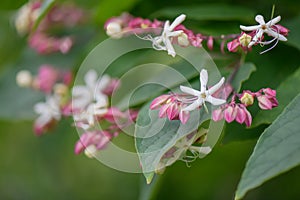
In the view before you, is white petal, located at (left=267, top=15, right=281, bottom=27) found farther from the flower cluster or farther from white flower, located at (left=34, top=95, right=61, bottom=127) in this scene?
white flower, located at (left=34, top=95, right=61, bottom=127)

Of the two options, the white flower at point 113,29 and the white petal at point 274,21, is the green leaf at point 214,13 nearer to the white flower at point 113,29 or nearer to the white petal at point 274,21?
the white flower at point 113,29

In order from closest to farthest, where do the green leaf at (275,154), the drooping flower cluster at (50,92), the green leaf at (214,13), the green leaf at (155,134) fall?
the green leaf at (275,154) → the green leaf at (155,134) → the green leaf at (214,13) → the drooping flower cluster at (50,92)

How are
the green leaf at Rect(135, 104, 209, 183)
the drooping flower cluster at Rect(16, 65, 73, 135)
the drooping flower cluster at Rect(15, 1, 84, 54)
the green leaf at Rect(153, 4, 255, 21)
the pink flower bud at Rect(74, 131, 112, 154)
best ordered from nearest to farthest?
1. the green leaf at Rect(135, 104, 209, 183)
2. the pink flower bud at Rect(74, 131, 112, 154)
3. the green leaf at Rect(153, 4, 255, 21)
4. the drooping flower cluster at Rect(16, 65, 73, 135)
5. the drooping flower cluster at Rect(15, 1, 84, 54)

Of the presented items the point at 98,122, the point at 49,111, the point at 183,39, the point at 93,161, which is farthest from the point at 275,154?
the point at 93,161

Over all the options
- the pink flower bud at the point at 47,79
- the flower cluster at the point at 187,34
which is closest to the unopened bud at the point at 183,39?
the flower cluster at the point at 187,34

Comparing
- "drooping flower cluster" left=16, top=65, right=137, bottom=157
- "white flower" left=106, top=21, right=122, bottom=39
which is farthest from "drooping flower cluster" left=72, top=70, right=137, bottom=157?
"white flower" left=106, top=21, right=122, bottom=39

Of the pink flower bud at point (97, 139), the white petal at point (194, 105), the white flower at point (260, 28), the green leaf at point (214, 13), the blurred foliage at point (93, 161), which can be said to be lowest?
the blurred foliage at point (93, 161)
